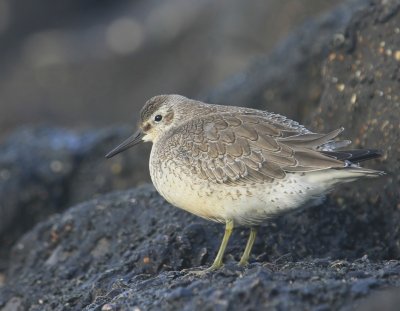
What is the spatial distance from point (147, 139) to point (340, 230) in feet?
6.82

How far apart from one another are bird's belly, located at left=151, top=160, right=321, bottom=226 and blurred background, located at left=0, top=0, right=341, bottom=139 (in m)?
10.6

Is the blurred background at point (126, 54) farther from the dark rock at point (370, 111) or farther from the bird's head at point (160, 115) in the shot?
the bird's head at point (160, 115)

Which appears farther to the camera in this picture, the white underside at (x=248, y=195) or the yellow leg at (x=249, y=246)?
the yellow leg at (x=249, y=246)

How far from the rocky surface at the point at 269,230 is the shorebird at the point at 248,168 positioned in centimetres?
50

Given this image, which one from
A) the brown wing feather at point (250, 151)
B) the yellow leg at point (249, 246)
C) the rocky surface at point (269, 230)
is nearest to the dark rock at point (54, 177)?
the rocky surface at point (269, 230)

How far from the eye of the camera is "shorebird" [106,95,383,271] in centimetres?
691

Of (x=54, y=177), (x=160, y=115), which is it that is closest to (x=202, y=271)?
(x=160, y=115)

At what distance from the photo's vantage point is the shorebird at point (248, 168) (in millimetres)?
6914

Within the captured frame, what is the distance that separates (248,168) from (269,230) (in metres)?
1.14

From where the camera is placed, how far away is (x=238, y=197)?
23.2ft

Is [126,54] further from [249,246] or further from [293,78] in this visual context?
[249,246]

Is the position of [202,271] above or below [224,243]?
below

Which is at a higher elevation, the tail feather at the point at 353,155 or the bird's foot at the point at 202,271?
the tail feather at the point at 353,155

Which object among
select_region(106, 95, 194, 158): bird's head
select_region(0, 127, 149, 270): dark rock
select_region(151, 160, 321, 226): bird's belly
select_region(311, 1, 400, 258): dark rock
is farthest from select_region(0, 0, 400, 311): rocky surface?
select_region(0, 127, 149, 270): dark rock
